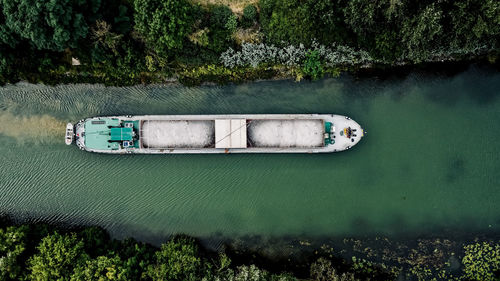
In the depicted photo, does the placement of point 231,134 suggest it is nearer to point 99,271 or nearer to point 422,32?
point 99,271

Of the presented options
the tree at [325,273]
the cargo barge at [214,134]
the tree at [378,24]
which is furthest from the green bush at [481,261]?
the tree at [378,24]

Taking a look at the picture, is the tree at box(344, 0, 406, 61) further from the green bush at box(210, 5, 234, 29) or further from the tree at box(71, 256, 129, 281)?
the tree at box(71, 256, 129, 281)

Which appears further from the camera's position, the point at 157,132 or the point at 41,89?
the point at 41,89

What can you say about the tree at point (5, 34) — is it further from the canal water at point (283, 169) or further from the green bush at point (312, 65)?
the green bush at point (312, 65)

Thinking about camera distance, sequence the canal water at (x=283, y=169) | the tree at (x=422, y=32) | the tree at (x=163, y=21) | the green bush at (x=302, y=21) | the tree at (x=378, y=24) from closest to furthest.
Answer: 1. the tree at (x=422, y=32)
2. the tree at (x=378, y=24)
3. the tree at (x=163, y=21)
4. the green bush at (x=302, y=21)
5. the canal water at (x=283, y=169)

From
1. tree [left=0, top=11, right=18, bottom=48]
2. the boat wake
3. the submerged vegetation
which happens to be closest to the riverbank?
the boat wake

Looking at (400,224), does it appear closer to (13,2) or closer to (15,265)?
(15,265)

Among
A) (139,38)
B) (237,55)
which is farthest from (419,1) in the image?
(139,38)
